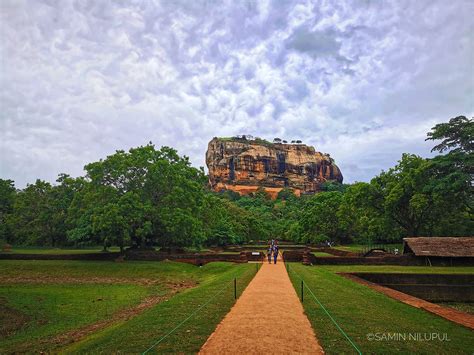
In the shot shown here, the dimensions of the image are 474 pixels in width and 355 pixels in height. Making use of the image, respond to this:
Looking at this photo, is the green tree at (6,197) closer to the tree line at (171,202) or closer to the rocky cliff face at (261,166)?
the tree line at (171,202)

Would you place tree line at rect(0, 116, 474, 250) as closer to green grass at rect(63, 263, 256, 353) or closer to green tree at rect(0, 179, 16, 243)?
green tree at rect(0, 179, 16, 243)

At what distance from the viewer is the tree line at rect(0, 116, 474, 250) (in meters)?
27.9

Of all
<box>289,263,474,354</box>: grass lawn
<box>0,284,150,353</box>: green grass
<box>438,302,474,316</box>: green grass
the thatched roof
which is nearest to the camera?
<box>289,263,474,354</box>: grass lawn

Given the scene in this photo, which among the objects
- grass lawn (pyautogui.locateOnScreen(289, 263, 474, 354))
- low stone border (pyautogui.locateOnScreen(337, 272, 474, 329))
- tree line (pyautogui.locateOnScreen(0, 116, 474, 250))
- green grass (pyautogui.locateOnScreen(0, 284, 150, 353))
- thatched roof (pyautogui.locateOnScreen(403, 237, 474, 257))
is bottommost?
green grass (pyautogui.locateOnScreen(0, 284, 150, 353))

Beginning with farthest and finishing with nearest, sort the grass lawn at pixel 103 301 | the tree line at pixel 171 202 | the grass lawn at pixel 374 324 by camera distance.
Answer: the tree line at pixel 171 202 < the grass lawn at pixel 103 301 < the grass lawn at pixel 374 324

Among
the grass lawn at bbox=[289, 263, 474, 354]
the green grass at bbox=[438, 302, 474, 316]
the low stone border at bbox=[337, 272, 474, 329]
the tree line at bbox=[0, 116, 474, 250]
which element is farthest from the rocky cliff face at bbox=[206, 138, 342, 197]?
the grass lawn at bbox=[289, 263, 474, 354]

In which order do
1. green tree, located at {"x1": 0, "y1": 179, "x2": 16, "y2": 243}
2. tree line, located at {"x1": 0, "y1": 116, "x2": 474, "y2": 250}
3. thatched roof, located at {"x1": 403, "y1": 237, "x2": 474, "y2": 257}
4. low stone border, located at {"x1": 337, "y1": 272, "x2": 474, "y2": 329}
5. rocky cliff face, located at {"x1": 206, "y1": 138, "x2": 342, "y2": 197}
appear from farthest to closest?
rocky cliff face, located at {"x1": 206, "y1": 138, "x2": 342, "y2": 197}
green tree, located at {"x1": 0, "y1": 179, "x2": 16, "y2": 243}
tree line, located at {"x1": 0, "y1": 116, "x2": 474, "y2": 250}
thatched roof, located at {"x1": 403, "y1": 237, "x2": 474, "y2": 257}
low stone border, located at {"x1": 337, "y1": 272, "x2": 474, "y2": 329}

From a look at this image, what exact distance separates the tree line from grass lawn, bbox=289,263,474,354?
17.8 meters

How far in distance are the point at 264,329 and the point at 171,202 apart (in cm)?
2276

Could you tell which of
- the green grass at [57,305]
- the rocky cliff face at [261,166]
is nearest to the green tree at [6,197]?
the green grass at [57,305]

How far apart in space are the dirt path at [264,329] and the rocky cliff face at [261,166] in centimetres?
12723

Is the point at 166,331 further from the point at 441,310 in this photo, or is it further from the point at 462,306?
the point at 462,306

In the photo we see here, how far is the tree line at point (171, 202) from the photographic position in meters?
27.9

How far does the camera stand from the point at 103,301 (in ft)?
50.7
